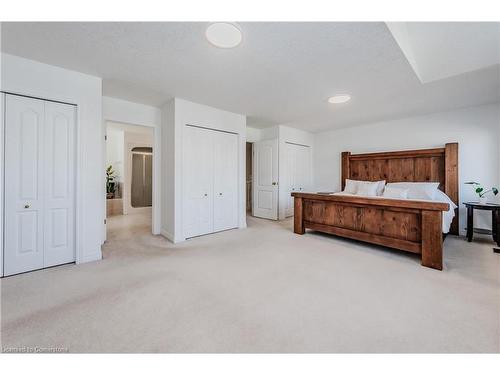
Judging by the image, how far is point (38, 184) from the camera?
2.33 m

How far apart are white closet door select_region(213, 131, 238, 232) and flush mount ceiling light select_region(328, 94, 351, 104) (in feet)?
5.93

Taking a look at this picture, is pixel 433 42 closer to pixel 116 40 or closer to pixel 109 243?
pixel 116 40

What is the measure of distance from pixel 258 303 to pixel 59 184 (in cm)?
254

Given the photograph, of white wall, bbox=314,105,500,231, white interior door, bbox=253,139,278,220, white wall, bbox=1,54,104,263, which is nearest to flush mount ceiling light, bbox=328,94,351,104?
white interior door, bbox=253,139,278,220

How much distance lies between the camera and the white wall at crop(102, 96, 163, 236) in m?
3.40

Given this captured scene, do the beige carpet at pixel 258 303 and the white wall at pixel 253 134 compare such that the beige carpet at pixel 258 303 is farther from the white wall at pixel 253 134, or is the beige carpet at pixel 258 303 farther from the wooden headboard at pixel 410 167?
the white wall at pixel 253 134

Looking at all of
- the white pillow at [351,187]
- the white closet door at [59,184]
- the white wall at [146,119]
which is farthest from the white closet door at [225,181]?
the white pillow at [351,187]

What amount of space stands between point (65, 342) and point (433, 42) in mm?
3881

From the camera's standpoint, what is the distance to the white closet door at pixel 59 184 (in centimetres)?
239

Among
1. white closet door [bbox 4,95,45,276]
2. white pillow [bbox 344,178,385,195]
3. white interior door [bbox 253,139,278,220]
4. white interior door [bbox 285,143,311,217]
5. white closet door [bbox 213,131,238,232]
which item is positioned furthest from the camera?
white interior door [bbox 285,143,311,217]

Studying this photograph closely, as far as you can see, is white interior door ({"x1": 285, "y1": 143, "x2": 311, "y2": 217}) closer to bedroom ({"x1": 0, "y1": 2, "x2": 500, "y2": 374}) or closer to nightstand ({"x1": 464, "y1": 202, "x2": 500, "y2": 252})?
bedroom ({"x1": 0, "y1": 2, "x2": 500, "y2": 374})

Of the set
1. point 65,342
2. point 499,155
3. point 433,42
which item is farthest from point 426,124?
point 65,342

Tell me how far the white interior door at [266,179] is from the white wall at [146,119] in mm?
2469

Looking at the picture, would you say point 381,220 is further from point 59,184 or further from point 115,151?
point 115,151
